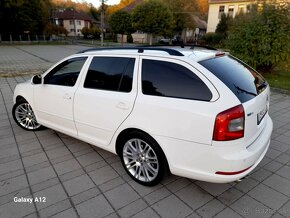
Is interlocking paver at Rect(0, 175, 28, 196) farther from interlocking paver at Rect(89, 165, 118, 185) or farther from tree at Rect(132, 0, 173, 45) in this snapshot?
tree at Rect(132, 0, 173, 45)

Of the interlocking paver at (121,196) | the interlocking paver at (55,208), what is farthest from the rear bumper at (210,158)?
the interlocking paver at (55,208)

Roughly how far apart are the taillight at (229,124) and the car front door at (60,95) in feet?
6.71

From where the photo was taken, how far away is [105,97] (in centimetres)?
287

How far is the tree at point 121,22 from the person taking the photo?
1329 inches

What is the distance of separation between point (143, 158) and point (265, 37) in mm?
8230

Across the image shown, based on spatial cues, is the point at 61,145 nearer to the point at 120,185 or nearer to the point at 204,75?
the point at 120,185

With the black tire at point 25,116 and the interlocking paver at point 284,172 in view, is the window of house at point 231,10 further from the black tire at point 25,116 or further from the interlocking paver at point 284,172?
the black tire at point 25,116

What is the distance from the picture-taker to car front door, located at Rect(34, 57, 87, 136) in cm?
333

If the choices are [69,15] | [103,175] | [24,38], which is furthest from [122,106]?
[69,15]

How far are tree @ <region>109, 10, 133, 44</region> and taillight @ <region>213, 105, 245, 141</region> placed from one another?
34.0m

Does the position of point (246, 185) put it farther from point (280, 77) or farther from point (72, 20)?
point (72, 20)

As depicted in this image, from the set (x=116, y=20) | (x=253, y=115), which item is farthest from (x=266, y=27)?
(x=116, y=20)

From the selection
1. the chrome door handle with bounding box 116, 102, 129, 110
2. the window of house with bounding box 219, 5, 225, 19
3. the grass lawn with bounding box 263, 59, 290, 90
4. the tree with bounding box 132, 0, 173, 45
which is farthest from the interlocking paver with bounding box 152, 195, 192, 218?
the window of house with bounding box 219, 5, 225, 19

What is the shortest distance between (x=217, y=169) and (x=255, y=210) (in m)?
0.70
